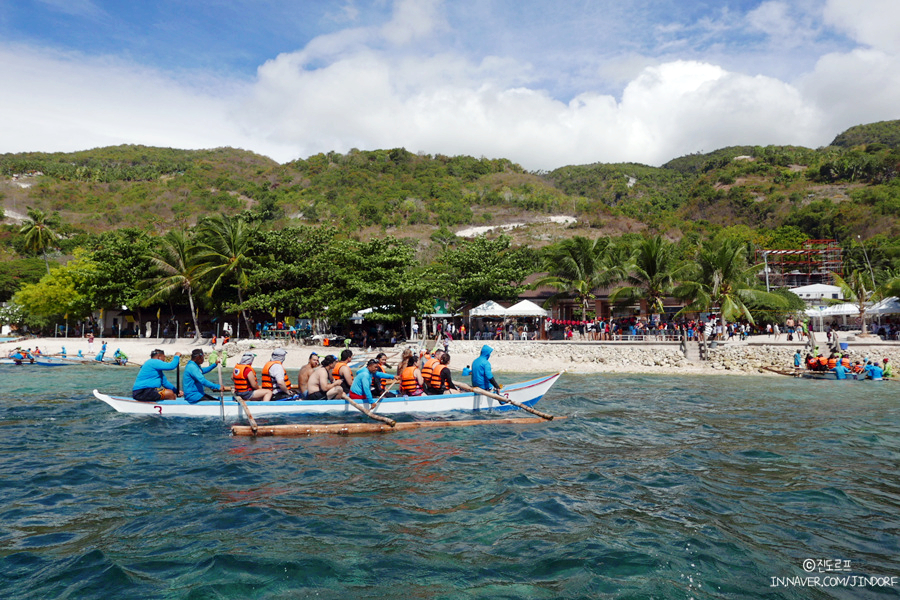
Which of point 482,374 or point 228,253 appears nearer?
point 482,374

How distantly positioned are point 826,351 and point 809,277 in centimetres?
4008

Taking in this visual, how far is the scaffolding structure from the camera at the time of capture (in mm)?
57406

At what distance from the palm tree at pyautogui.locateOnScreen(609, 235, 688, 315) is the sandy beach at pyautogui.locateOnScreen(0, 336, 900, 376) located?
13.3 feet

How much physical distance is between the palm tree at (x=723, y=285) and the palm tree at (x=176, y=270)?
2853 centimetres

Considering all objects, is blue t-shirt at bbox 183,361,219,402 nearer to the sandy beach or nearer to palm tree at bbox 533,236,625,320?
the sandy beach

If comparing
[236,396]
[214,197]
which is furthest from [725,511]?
[214,197]

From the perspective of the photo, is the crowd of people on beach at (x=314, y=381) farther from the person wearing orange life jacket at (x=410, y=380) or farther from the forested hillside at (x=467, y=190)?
the forested hillside at (x=467, y=190)

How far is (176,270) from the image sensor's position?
34250 millimetres

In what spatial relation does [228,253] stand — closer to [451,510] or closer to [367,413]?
[367,413]

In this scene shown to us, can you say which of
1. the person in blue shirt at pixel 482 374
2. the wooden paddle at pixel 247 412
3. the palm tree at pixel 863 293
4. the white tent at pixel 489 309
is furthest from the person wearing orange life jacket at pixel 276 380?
the palm tree at pixel 863 293

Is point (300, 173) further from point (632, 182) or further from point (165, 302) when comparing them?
point (165, 302)

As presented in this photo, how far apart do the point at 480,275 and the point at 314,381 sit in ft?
69.5

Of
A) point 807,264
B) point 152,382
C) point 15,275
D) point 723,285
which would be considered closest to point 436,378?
point 152,382

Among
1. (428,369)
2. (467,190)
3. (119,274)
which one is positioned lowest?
(428,369)
